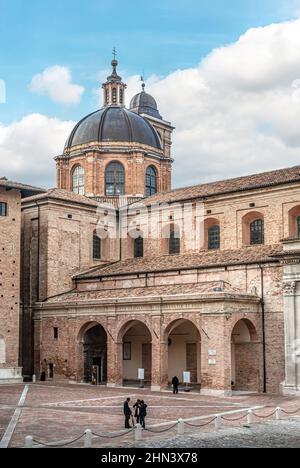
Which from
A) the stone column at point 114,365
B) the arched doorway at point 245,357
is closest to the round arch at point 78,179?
the stone column at point 114,365

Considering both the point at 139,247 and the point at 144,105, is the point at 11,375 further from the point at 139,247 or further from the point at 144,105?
the point at 144,105

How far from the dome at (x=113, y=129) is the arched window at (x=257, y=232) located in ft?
50.0

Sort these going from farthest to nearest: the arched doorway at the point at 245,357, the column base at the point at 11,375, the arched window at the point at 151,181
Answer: the arched window at the point at 151,181 < the column base at the point at 11,375 < the arched doorway at the point at 245,357

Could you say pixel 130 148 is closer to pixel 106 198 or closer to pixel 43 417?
pixel 106 198

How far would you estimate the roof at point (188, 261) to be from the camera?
1377 inches

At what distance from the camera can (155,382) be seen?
3381 cm

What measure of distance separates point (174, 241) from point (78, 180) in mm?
11568

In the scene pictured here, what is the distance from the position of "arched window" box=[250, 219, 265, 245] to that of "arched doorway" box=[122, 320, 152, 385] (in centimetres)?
774

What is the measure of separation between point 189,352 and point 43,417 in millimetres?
14681

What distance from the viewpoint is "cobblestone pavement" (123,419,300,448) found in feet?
60.6

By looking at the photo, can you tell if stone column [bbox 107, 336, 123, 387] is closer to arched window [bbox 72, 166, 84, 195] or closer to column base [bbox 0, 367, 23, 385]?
column base [bbox 0, 367, 23, 385]

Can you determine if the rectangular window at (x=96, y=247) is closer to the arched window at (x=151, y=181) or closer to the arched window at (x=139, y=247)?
the arched window at (x=139, y=247)

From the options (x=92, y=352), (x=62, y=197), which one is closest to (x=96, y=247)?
(x=62, y=197)

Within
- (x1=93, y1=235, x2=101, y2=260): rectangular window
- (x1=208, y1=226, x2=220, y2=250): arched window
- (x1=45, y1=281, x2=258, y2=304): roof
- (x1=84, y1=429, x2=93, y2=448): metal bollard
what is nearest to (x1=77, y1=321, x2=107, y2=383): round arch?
(x1=45, y1=281, x2=258, y2=304): roof
